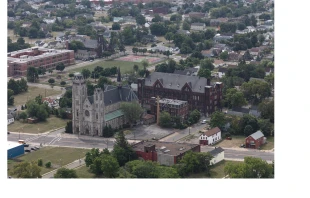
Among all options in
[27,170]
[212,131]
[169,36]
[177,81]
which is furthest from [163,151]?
[169,36]

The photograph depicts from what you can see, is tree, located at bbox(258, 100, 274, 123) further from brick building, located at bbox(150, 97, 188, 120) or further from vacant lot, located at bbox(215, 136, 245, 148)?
brick building, located at bbox(150, 97, 188, 120)

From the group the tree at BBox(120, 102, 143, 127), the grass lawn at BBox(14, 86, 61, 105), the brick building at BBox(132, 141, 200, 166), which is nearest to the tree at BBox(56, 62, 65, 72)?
the grass lawn at BBox(14, 86, 61, 105)

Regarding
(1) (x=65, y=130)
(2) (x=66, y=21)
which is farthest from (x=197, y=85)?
(2) (x=66, y=21)

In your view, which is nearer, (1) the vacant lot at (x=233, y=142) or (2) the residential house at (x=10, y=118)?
(1) the vacant lot at (x=233, y=142)

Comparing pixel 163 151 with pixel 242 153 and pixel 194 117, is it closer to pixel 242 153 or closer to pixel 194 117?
pixel 242 153

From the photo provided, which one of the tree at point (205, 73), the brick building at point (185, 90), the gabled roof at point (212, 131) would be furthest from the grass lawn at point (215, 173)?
the tree at point (205, 73)

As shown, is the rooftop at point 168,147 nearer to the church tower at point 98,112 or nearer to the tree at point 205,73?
the church tower at point 98,112
